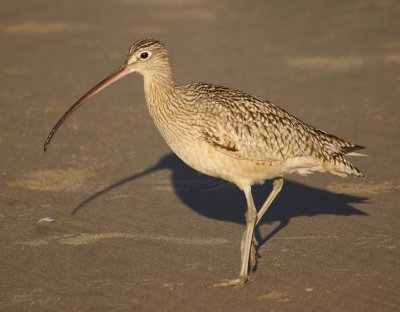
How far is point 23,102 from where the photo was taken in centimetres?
1395

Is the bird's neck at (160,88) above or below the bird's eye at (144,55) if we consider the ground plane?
below

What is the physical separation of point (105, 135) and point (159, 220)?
11.0 ft

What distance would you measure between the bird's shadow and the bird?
3.20 feet

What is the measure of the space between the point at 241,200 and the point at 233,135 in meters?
2.20

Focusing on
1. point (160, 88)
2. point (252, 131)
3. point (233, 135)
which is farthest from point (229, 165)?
point (160, 88)

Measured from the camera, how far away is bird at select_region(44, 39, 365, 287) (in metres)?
7.71

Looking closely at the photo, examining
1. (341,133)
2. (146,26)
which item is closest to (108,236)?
(341,133)

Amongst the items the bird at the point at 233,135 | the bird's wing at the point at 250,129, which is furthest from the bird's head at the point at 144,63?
the bird's wing at the point at 250,129

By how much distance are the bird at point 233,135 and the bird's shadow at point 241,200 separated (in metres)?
0.98

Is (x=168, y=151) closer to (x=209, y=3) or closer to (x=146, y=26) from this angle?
(x=146, y=26)

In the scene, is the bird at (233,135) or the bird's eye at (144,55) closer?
the bird at (233,135)

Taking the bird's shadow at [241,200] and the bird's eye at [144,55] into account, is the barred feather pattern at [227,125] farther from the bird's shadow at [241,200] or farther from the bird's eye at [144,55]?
the bird's shadow at [241,200]

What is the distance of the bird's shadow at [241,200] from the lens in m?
9.34

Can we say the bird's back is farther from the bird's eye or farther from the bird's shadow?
the bird's shadow
